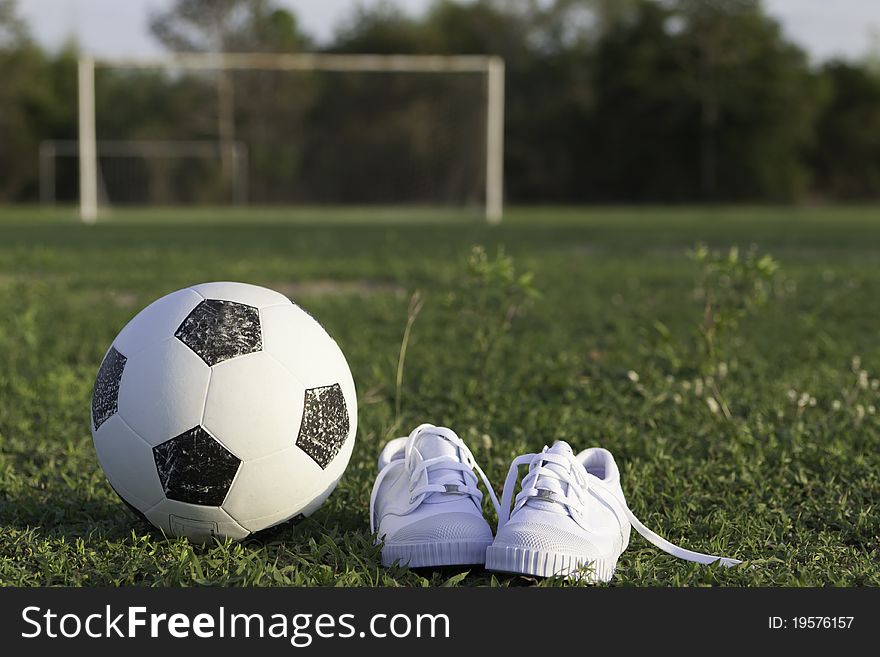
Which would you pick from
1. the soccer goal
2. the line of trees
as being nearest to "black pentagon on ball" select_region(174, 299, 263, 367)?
the soccer goal

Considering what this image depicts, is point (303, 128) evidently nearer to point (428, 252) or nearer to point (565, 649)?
point (428, 252)

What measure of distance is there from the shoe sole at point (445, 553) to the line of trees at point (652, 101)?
3483cm

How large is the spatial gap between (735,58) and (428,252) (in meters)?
30.8

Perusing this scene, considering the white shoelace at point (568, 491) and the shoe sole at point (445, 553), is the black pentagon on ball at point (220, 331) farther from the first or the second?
the white shoelace at point (568, 491)

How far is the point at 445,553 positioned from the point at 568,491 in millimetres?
341

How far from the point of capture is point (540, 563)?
2107mm

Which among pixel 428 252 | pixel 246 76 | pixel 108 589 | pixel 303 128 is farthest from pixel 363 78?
pixel 108 589

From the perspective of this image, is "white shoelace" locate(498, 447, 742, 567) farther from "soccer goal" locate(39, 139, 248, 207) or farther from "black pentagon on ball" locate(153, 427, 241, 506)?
"soccer goal" locate(39, 139, 248, 207)

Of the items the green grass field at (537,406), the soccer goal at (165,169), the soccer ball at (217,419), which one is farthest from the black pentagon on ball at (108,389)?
the soccer goal at (165,169)

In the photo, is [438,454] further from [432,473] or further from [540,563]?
[540,563]

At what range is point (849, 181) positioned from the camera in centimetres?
3756

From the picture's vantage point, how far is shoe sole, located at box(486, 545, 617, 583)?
211cm

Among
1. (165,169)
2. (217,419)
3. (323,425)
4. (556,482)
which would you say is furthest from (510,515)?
(165,169)

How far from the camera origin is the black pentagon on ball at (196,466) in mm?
2271
